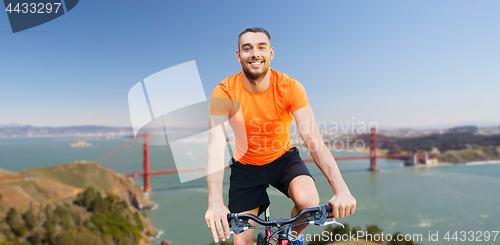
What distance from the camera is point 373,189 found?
4156cm

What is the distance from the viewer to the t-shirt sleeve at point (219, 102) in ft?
Answer: 5.18

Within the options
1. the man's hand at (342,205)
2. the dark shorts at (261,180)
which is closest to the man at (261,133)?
the dark shorts at (261,180)

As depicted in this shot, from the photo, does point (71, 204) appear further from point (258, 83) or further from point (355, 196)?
point (258, 83)

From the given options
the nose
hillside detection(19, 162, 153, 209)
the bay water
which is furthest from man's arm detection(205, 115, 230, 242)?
hillside detection(19, 162, 153, 209)

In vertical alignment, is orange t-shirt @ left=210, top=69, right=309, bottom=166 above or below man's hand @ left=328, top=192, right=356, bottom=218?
above

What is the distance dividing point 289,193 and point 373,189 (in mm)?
44523

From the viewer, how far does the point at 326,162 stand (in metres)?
1.41

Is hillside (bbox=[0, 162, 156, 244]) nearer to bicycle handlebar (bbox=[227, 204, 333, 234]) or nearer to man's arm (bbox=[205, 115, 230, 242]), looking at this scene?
man's arm (bbox=[205, 115, 230, 242])

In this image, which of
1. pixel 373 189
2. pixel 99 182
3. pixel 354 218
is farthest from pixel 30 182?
pixel 373 189

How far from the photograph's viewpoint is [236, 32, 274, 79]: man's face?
1.50m

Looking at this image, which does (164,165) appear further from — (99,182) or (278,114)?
(278,114)

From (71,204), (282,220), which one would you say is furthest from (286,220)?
(71,204)

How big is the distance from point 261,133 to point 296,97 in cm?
27

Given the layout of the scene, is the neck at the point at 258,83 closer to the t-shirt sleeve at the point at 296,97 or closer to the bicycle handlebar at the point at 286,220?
the t-shirt sleeve at the point at 296,97
